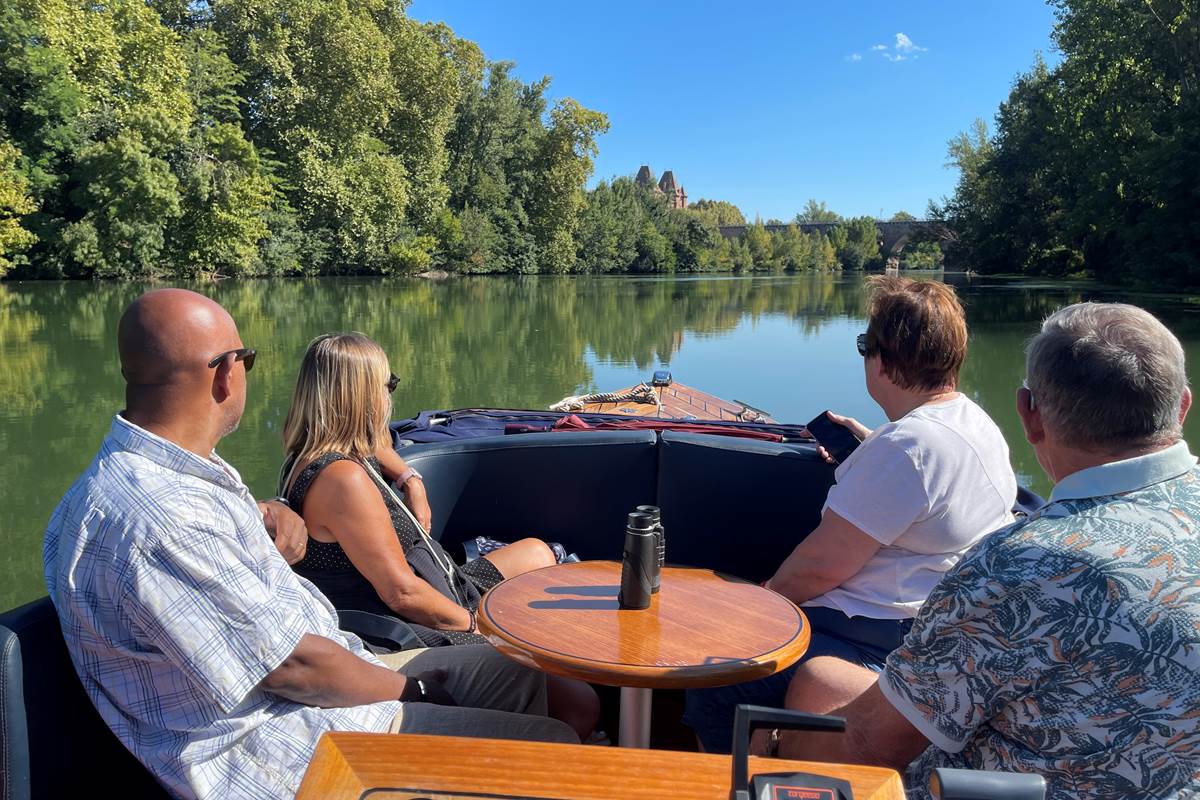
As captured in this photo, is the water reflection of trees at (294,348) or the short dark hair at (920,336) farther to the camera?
the water reflection of trees at (294,348)

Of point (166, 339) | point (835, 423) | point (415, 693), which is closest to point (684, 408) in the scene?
point (835, 423)

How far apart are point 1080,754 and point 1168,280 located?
89.3 ft

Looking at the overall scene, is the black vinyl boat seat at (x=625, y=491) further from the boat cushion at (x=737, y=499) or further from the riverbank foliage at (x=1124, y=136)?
the riverbank foliage at (x=1124, y=136)

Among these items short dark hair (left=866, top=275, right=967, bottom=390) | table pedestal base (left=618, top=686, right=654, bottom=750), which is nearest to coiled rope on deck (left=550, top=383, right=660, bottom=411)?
short dark hair (left=866, top=275, right=967, bottom=390)

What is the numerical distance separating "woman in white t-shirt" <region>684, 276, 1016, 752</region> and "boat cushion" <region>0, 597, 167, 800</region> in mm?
1219

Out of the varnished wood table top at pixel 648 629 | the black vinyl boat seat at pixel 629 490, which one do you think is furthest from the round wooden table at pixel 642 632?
the black vinyl boat seat at pixel 629 490

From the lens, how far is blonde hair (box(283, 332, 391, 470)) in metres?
2.11

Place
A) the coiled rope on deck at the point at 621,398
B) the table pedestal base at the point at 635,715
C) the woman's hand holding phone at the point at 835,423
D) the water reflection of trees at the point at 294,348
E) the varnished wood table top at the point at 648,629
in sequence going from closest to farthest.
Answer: the varnished wood table top at the point at 648,629 → the table pedestal base at the point at 635,715 → the woman's hand holding phone at the point at 835,423 → the coiled rope on deck at the point at 621,398 → the water reflection of trees at the point at 294,348

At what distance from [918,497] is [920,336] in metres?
0.40

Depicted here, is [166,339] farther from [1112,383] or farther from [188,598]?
[1112,383]

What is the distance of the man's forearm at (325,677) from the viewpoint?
1303 millimetres

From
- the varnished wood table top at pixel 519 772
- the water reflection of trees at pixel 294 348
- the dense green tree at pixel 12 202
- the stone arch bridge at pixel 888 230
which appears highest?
the stone arch bridge at pixel 888 230

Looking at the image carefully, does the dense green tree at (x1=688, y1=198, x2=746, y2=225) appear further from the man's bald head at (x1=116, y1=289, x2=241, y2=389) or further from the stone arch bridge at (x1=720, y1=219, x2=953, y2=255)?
the man's bald head at (x1=116, y1=289, x2=241, y2=389)

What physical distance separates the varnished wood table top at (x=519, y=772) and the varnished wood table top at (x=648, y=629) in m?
0.41
